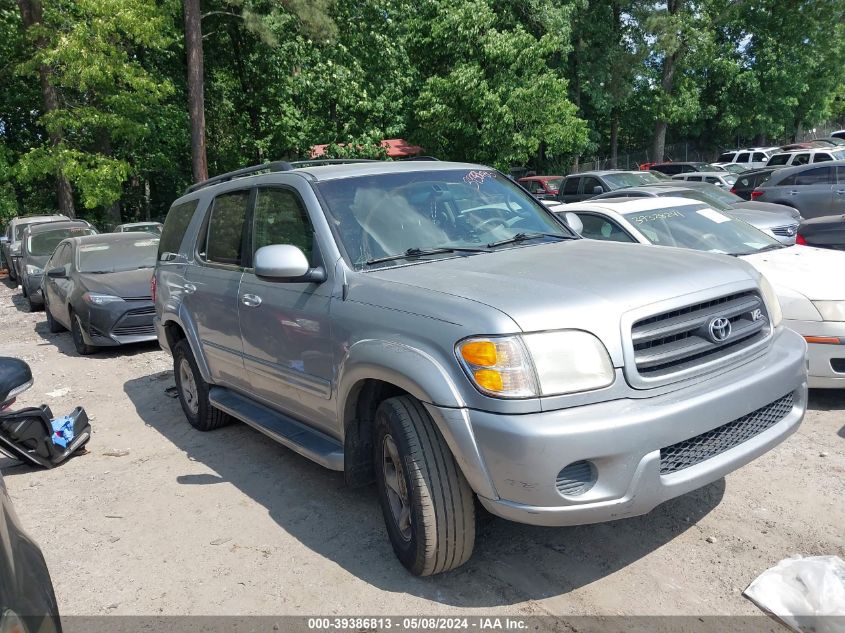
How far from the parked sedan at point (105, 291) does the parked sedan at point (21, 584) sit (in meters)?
7.58

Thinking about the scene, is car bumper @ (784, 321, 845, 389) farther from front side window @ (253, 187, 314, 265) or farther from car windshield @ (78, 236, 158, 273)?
car windshield @ (78, 236, 158, 273)

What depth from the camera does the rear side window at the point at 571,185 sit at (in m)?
16.5

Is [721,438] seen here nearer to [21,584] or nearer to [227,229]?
[21,584]

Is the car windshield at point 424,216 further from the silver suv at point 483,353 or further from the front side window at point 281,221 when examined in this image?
the front side window at point 281,221

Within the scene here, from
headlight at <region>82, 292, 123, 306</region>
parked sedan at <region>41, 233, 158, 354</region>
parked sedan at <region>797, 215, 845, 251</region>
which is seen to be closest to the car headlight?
parked sedan at <region>797, 215, 845, 251</region>

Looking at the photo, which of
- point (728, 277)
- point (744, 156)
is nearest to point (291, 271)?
point (728, 277)

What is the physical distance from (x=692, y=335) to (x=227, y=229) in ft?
11.0

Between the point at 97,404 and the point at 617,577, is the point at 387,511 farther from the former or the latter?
the point at 97,404

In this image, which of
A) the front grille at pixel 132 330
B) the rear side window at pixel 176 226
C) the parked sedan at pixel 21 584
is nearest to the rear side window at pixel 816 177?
the front grille at pixel 132 330

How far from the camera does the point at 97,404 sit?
7277 millimetres

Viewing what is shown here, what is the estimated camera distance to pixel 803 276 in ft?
17.9

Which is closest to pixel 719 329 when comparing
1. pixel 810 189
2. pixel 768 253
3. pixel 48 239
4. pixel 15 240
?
pixel 768 253

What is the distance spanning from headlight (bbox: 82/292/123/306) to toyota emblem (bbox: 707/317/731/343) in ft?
26.2

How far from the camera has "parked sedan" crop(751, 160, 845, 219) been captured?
14.3m
